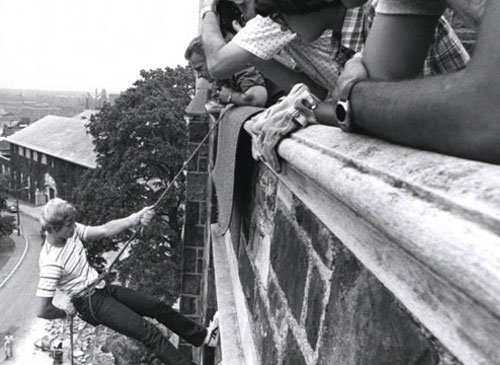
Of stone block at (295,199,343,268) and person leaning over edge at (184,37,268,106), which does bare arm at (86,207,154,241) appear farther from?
stone block at (295,199,343,268)

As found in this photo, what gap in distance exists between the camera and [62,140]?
117 ft

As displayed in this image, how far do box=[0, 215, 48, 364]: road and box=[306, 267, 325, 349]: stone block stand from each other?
63.9 ft

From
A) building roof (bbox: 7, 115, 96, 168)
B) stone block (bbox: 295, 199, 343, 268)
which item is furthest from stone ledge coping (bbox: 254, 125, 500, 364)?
building roof (bbox: 7, 115, 96, 168)

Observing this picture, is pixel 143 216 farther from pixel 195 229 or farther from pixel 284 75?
pixel 284 75

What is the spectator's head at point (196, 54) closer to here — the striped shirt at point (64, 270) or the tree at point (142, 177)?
the striped shirt at point (64, 270)

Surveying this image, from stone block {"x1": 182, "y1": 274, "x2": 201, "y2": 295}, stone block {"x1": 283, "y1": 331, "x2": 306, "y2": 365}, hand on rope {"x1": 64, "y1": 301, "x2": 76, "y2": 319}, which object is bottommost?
stone block {"x1": 182, "y1": 274, "x2": 201, "y2": 295}

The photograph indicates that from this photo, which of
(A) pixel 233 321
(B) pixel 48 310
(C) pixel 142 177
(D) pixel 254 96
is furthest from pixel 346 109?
(C) pixel 142 177

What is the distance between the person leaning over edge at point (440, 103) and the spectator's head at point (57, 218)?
3.99 meters

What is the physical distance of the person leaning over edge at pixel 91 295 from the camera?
15.0 ft

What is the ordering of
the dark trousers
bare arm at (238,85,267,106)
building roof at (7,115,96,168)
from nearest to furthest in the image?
bare arm at (238,85,267,106), the dark trousers, building roof at (7,115,96,168)

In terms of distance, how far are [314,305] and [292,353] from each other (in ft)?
0.84

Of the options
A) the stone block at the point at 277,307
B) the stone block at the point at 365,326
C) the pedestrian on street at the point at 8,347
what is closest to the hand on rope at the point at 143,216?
the stone block at the point at 277,307

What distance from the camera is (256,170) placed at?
2512 millimetres

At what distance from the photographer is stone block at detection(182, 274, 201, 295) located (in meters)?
8.12
